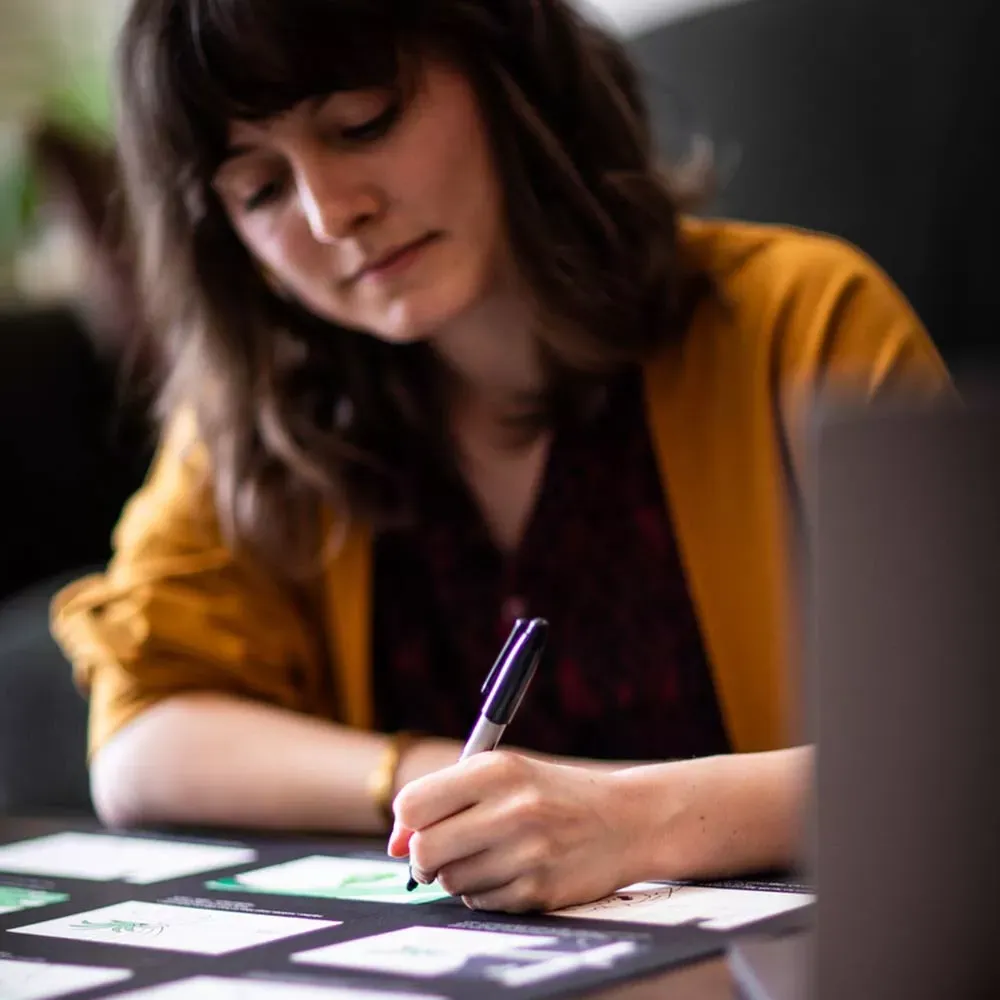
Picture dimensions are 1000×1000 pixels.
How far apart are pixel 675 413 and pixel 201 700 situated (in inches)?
16.3

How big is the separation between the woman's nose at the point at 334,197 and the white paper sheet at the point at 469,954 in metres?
0.50

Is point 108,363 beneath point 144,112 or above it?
beneath

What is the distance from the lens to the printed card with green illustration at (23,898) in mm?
706

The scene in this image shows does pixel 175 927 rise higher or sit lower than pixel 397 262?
lower

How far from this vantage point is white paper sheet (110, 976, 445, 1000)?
51 cm

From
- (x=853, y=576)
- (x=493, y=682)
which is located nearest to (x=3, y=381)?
(x=493, y=682)

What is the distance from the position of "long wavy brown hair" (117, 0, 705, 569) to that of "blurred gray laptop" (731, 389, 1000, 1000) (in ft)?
2.00

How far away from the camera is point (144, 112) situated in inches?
38.9

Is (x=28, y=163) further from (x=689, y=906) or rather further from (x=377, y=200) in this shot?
(x=689, y=906)

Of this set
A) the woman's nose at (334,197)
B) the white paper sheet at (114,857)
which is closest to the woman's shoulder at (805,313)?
the woman's nose at (334,197)

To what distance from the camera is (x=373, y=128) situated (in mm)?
925

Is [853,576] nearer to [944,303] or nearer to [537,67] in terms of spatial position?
[537,67]

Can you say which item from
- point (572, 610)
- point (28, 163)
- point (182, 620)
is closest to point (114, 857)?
point (182, 620)

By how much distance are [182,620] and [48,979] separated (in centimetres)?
53
